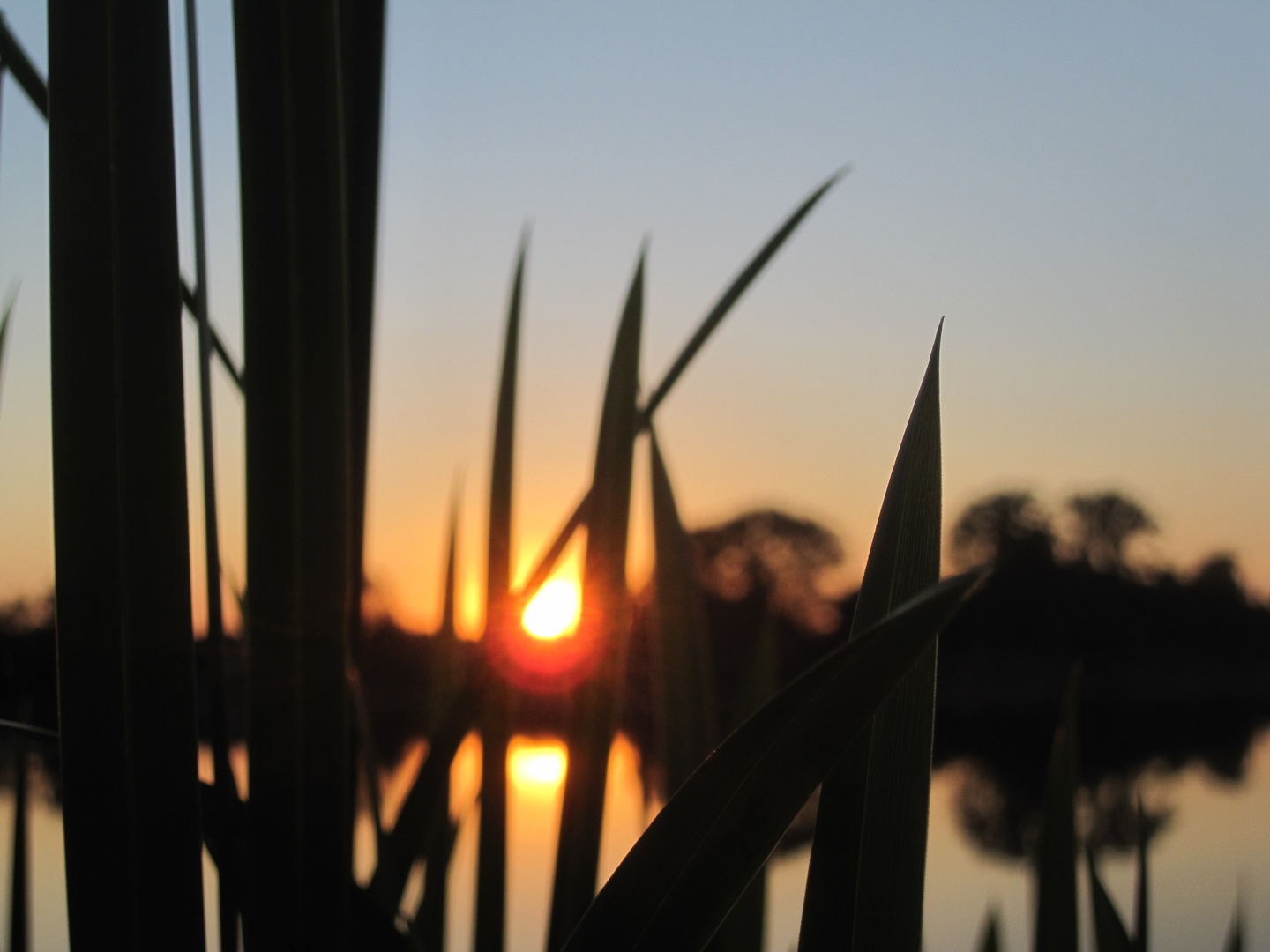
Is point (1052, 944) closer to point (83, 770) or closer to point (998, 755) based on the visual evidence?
point (83, 770)

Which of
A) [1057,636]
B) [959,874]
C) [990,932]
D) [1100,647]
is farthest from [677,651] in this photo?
[1100,647]

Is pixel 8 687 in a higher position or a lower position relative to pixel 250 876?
higher

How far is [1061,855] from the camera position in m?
0.26

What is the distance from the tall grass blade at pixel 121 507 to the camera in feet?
0.33

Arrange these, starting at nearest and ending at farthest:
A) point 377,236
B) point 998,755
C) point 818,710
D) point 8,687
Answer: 1. point 818,710
2. point 377,236
3. point 8,687
4. point 998,755

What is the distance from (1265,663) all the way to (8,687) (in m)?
11.9

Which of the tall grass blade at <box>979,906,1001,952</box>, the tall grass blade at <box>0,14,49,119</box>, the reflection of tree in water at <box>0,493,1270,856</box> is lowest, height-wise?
the tall grass blade at <box>979,906,1001,952</box>

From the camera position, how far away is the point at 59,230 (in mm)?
102

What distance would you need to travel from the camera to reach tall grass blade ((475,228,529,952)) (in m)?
0.27

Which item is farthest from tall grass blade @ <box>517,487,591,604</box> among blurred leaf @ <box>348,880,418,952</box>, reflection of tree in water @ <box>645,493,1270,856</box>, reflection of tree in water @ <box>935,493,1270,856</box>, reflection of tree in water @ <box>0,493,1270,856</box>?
reflection of tree in water @ <box>935,493,1270,856</box>

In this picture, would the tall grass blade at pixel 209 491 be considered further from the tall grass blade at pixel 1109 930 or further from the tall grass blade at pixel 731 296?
the tall grass blade at pixel 1109 930


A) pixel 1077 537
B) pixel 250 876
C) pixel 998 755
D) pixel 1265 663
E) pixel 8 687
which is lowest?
pixel 250 876

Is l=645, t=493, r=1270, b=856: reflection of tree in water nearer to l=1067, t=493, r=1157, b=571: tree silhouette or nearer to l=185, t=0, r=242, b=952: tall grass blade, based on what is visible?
l=1067, t=493, r=1157, b=571: tree silhouette

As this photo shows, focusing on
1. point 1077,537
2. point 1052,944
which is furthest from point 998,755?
point 1052,944
